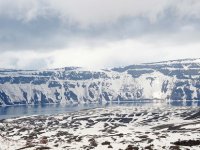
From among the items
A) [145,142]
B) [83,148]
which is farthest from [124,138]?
[83,148]

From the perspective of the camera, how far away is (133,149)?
122 metres

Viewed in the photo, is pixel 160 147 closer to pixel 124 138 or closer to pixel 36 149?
pixel 124 138

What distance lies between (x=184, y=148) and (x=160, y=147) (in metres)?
7.68

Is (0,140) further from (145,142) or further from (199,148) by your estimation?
(199,148)

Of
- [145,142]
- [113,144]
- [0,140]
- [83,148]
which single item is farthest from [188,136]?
[0,140]

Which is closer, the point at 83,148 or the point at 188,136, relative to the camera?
the point at 83,148

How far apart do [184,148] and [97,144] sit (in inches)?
1209

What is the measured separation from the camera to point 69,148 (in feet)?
422

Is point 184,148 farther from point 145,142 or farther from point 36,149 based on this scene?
point 36,149

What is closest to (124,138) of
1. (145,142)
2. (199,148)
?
(145,142)

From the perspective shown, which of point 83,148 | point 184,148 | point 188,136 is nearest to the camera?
point 184,148

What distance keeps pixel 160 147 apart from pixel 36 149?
38504mm

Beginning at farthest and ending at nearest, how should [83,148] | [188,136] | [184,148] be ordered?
[188,136], [83,148], [184,148]

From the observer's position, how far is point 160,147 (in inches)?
4867
